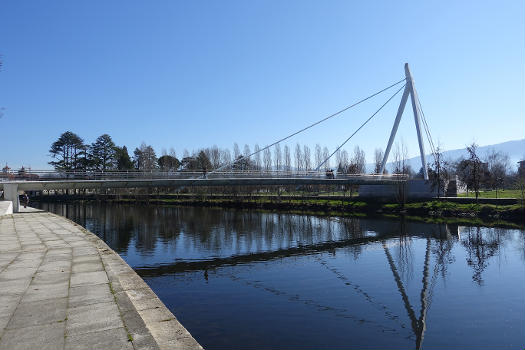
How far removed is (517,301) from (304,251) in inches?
396

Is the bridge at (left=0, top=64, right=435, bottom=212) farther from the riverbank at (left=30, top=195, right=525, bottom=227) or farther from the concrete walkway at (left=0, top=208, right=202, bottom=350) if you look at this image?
the concrete walkway at (left=0, top=208, right=202, bottom=350)

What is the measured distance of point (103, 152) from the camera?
7144 cm

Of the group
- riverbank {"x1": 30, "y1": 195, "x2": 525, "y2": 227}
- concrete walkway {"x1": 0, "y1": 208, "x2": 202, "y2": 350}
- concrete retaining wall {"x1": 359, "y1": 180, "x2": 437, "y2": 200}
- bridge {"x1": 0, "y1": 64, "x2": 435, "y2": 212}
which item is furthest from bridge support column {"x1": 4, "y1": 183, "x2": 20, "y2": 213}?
concrete retaining wall {"x1": 359, "y1": 180, "x2": 437, "y2": 200}

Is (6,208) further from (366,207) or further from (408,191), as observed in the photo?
(408,191)

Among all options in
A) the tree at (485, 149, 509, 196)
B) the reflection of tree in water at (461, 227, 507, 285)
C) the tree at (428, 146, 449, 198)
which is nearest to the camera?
the reflection of tree in water at (461, 227, 507, 285)

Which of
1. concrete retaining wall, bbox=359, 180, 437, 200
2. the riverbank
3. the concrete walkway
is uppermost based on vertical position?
concrete retaining wall, bbox=359, 180, 437, 200

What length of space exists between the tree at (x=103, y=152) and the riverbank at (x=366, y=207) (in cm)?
1218

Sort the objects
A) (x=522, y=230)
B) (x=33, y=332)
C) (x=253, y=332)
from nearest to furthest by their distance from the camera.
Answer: (x=33, y=332) < (x=253, y=332) < (x=522, y=230)

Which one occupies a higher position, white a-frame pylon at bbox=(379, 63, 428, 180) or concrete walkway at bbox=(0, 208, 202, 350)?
white a-frame pylon at bbox=(379, 63, 428, 180)

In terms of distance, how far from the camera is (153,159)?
269 feet

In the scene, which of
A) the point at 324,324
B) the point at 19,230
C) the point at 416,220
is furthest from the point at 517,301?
the point at 416,220

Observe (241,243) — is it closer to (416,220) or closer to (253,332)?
(253,332)

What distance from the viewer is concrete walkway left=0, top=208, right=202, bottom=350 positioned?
14.7ft

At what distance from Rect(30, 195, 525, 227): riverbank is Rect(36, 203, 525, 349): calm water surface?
6.08 metres
